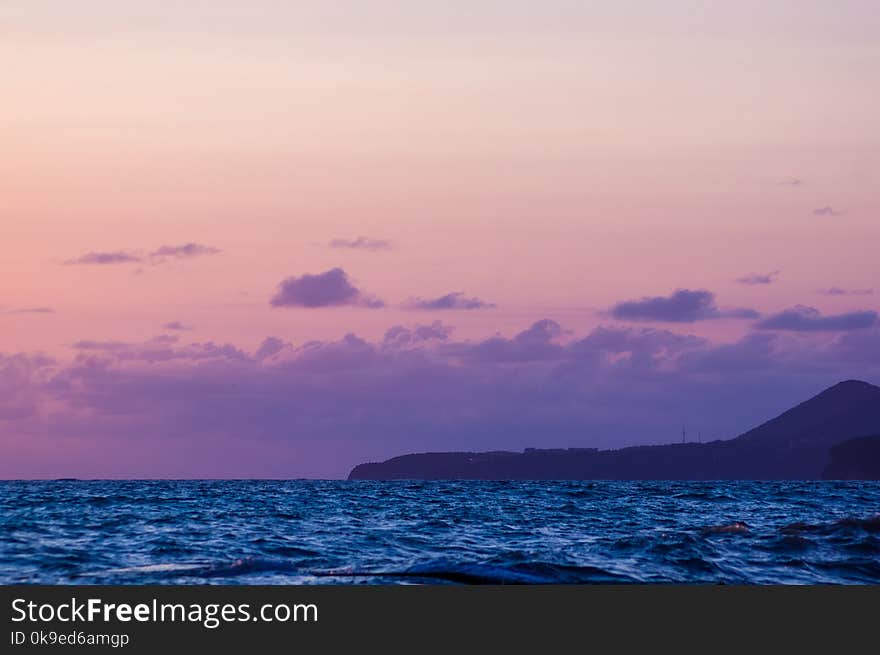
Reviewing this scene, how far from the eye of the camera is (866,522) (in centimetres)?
6353

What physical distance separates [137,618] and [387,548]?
22.7 meters

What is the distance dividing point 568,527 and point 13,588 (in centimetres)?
3509

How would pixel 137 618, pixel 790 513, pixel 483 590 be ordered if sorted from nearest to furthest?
pixel 137 618 → pixel 483 590 → pixel 790 513

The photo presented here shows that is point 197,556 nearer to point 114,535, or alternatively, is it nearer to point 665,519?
point 114,535

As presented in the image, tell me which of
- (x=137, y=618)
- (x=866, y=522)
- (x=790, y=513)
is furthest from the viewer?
(x=790, y=513)

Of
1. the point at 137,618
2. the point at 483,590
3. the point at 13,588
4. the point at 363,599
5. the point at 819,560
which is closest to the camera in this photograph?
the point at 137,618

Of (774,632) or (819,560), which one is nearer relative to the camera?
(774,632)

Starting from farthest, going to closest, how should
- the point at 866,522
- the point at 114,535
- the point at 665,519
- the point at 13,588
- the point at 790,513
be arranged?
the point at 790,513 < the point at 665,519 < the point at 866,522 < the point at 114,535 < the point at 13,588

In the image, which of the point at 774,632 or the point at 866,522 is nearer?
the point at 774,632

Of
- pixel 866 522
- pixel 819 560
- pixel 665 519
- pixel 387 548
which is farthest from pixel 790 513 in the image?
pixel 387 548

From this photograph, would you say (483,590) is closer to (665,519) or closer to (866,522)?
(866,522)

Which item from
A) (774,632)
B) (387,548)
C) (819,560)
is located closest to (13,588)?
(387,548)

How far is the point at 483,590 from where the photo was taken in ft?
108

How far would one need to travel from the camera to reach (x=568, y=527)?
64.9 metres
